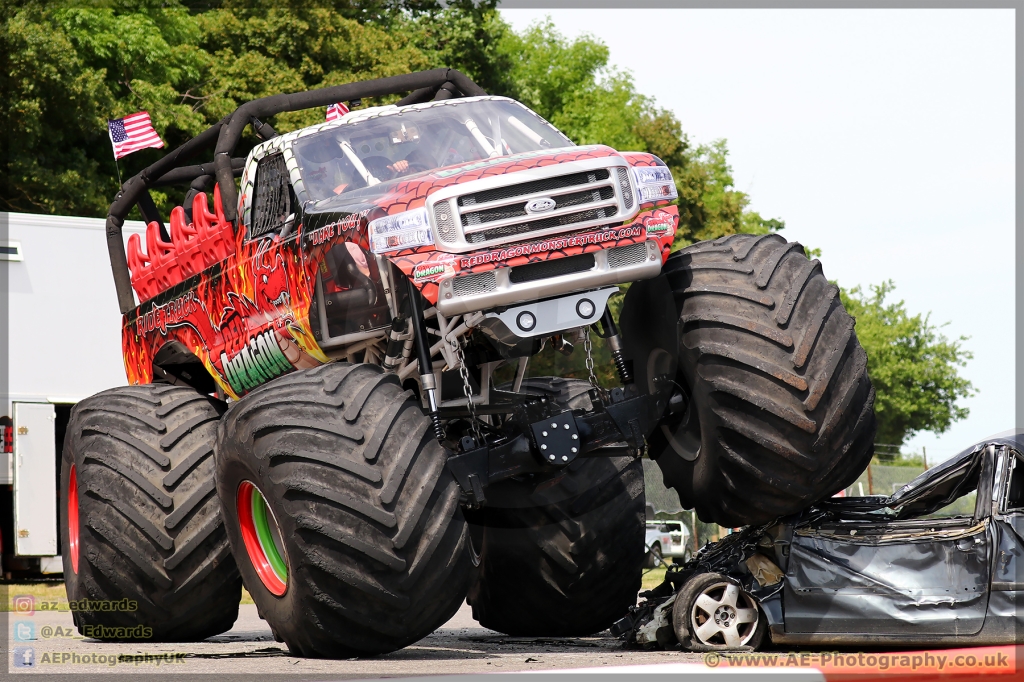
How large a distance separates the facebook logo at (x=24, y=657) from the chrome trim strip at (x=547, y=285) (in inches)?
138

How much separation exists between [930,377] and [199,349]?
48.4 meters

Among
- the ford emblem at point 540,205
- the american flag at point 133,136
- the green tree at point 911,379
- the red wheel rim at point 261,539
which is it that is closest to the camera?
the ford emblem at point 540,205

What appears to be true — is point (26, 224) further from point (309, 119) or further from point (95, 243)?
point (309, 119)

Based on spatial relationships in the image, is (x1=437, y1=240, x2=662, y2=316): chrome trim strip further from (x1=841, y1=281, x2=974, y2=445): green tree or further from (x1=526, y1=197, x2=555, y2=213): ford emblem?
(x1=841, y1=281, x2=974, y2=445): green tree

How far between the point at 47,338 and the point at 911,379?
41.0 meters

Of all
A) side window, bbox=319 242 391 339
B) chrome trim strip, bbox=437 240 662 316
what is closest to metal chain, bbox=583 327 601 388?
chrome trim strip, bbox=437 240 662 316

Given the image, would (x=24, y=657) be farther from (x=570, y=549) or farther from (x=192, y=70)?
(x=192, y=70)

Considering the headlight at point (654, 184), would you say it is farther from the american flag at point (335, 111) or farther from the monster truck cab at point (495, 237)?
the american flag at point (335, 111)

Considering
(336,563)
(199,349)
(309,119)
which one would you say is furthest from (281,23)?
(336,563)

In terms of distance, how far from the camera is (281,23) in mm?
35969

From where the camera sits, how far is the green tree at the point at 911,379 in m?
53.4

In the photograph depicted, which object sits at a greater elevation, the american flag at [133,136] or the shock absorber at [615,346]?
the american flag at [133,136]

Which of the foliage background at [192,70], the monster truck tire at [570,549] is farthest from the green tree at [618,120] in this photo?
the monster truck tire at [570,549]

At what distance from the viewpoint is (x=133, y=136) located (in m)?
17.2
